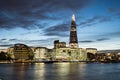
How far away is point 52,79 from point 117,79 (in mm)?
14853

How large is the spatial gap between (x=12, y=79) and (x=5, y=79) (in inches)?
69.2

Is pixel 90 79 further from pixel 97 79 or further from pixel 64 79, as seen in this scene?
pixel 64 79

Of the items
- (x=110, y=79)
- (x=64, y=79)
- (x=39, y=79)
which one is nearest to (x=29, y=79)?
(x=39, y=79)

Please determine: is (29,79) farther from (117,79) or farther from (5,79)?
(117,79)

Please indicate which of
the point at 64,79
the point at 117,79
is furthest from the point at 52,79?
the point at 117,79

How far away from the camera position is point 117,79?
61156 mm

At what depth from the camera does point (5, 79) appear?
60.4 meters

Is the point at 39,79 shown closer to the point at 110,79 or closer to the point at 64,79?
the point at 64,79

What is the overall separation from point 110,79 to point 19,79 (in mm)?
20964

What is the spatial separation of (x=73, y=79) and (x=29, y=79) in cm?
1004

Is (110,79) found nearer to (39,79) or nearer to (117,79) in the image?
(117,79)

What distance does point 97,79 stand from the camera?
62.1 meters

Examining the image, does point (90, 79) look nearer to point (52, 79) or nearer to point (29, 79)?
point (52, 79)

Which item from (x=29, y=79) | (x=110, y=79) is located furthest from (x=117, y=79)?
(x=29, y=79)
